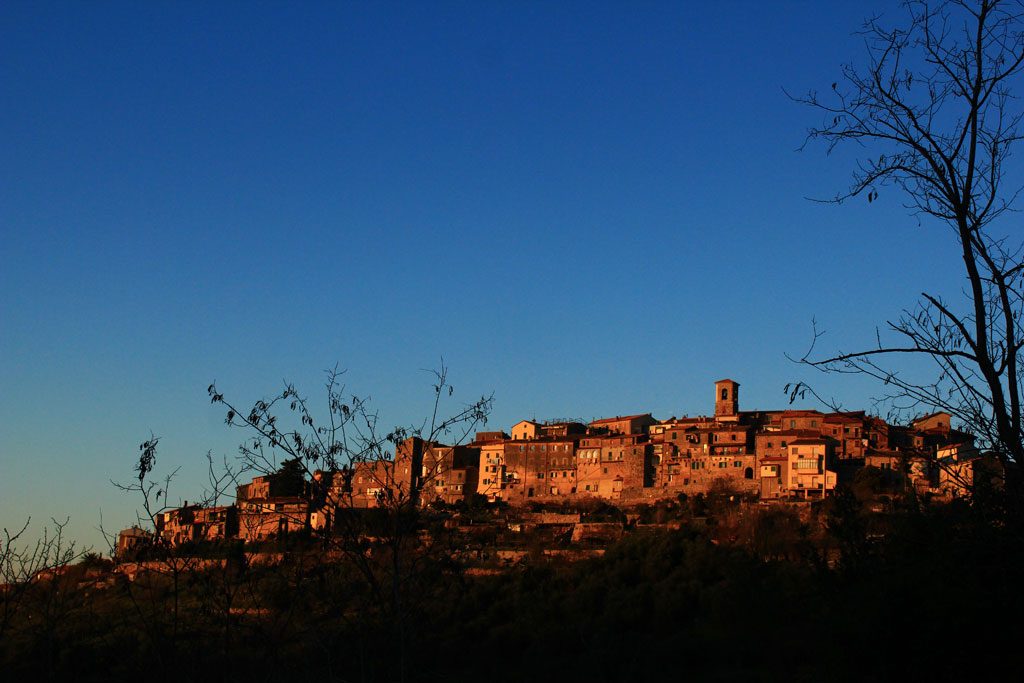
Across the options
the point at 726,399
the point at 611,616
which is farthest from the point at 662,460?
the point at 611,616

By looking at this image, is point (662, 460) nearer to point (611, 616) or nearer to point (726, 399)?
point (726, 399)

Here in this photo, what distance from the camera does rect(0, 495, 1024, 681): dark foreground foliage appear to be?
10.7m

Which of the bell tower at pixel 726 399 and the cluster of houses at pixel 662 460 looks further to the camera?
the bell tower at pixel 726 399

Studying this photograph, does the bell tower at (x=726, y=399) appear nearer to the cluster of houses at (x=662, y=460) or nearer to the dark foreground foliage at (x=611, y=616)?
the cluster of houses at (x=662, y=460)

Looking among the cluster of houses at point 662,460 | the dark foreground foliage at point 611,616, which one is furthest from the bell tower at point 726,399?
the dark foreground foliage at point 611,616

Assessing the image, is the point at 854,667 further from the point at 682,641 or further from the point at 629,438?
the point at 629,438

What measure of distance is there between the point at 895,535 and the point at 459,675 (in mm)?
13571

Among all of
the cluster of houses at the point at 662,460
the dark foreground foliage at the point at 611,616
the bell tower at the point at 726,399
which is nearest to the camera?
the dark foreground foliage at the point at 611,616

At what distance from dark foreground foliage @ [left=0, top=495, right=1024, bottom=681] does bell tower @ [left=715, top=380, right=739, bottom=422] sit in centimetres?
2013

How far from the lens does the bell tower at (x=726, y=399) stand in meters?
68.4

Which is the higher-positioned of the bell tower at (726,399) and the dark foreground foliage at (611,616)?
the bell tower at (726,399)

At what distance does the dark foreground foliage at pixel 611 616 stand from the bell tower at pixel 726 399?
66.0 feet

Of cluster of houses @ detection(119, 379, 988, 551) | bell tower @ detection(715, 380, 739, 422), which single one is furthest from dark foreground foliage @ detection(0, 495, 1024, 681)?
bell tower @ detection(715, 380, 739, 422)

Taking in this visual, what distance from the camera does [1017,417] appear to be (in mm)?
6238
